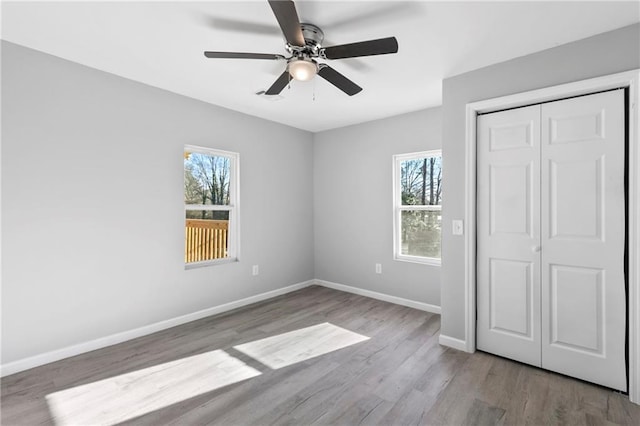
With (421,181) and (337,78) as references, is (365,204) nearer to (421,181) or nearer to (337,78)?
(421,181)

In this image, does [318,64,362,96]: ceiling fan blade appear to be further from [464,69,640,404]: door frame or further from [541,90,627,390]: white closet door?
[541,90,627,390]: white closet door

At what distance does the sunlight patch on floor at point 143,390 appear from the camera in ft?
6.32

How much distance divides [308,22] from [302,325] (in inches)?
111

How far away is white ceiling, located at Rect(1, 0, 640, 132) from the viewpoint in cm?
193

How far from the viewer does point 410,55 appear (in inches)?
99.2

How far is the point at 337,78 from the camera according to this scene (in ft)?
7.64

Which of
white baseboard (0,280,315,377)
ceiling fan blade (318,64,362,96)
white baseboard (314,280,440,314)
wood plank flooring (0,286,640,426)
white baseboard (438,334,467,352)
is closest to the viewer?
wood plank flooring (0,286,640,426)

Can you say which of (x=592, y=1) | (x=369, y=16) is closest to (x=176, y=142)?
(x=369, y=16)

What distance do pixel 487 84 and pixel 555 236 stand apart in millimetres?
1391

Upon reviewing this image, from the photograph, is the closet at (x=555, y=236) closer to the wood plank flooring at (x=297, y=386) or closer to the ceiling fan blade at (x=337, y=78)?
the wood plank flooring at (x=297, y=386)

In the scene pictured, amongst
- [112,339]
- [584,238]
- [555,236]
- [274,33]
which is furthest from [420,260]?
[112,339]

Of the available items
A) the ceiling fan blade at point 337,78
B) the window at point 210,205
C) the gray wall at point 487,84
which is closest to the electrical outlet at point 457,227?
the gray wall at point 487,84

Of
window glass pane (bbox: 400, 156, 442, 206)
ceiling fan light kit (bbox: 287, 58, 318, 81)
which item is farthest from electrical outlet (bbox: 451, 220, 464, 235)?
ceiling fan light kit (bbox: 287, 58, 318, 81)

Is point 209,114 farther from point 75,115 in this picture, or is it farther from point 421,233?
point 421,233
